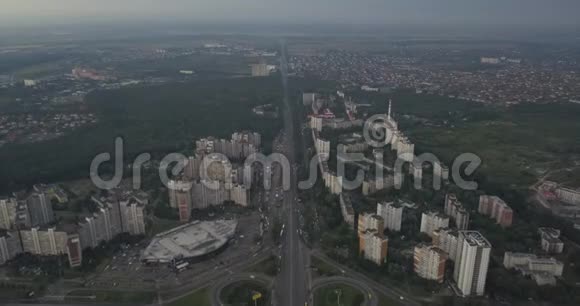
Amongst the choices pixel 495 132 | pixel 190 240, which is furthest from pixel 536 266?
pixel 495 132

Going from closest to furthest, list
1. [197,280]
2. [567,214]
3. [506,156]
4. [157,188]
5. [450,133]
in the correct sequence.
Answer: [197,280] → [567,214] → [157,188] → [506,156] → [450,133]

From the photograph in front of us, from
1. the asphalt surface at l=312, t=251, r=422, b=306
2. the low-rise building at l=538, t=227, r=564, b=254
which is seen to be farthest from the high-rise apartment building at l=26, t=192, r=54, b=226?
the low-rise building at l=538, t=227, r=564, b=254

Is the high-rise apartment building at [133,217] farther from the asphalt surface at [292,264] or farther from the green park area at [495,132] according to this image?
the green park area at [495,132]

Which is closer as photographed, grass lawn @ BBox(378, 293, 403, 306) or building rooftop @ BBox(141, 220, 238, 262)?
grass lawn @ BBox(378, 293, 403, 306)

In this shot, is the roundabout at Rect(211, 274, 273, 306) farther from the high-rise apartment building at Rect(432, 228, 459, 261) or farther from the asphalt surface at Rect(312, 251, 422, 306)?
the high-rise apartment building at Rect(432, 228, 459, 261)

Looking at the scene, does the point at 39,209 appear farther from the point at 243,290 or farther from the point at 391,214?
the point at 391,214

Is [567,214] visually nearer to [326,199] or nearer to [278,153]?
[326,199]

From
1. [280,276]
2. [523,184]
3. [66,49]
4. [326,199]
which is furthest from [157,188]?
[66,49]
